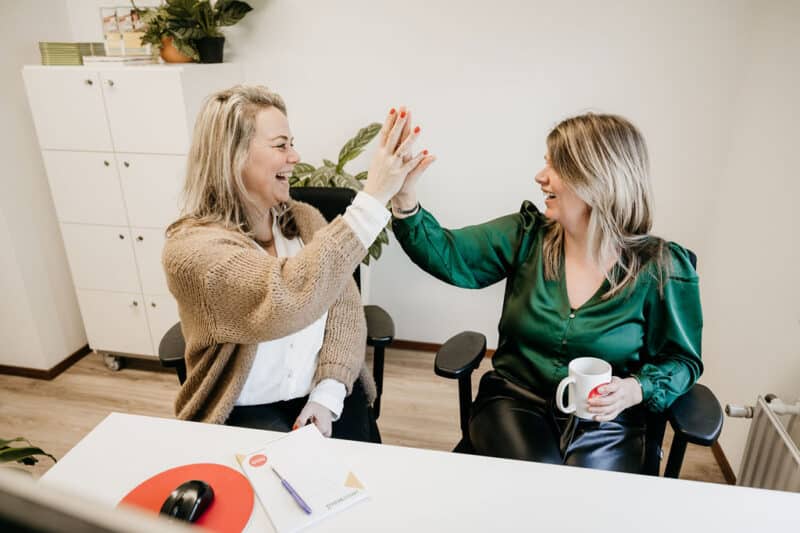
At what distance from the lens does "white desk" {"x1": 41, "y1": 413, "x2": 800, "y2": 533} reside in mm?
886

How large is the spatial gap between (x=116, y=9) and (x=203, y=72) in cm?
73

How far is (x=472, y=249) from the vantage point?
1.60 metres

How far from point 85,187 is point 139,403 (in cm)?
109

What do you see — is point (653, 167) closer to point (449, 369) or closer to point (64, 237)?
point (449, 369)

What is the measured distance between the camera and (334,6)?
2.64 meters

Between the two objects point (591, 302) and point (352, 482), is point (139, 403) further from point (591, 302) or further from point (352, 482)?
point (591, 302)

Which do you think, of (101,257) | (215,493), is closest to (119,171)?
(101,257)

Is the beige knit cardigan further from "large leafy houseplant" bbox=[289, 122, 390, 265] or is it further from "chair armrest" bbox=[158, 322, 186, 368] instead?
"large leafy houseplant" bbox=[289, 122, 390, 265]

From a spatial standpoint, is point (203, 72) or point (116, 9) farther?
point (116, 9)

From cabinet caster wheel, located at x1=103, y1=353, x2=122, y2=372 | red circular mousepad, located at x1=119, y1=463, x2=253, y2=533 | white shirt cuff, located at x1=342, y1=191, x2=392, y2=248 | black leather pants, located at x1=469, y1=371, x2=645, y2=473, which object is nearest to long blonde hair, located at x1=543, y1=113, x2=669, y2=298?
black leather pants, located at x1=469, y1=371, x2=645, y2=473

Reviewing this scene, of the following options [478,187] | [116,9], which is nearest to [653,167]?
[478,187]

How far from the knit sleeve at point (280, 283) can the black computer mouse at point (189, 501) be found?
0.38m

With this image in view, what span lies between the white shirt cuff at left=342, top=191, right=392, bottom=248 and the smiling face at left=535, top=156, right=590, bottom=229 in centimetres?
57

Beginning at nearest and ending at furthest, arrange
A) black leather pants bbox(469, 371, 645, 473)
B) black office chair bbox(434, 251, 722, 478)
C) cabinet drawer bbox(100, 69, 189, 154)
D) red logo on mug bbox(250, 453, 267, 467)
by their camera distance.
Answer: red logo on mug bbox(250, 453, 267, 467), black office chair bbox(434, 251, 722, 478), black leather pants bbox(469, 371, 645, 473), cabinet drawer bbox(100, 69, 189, 154)
